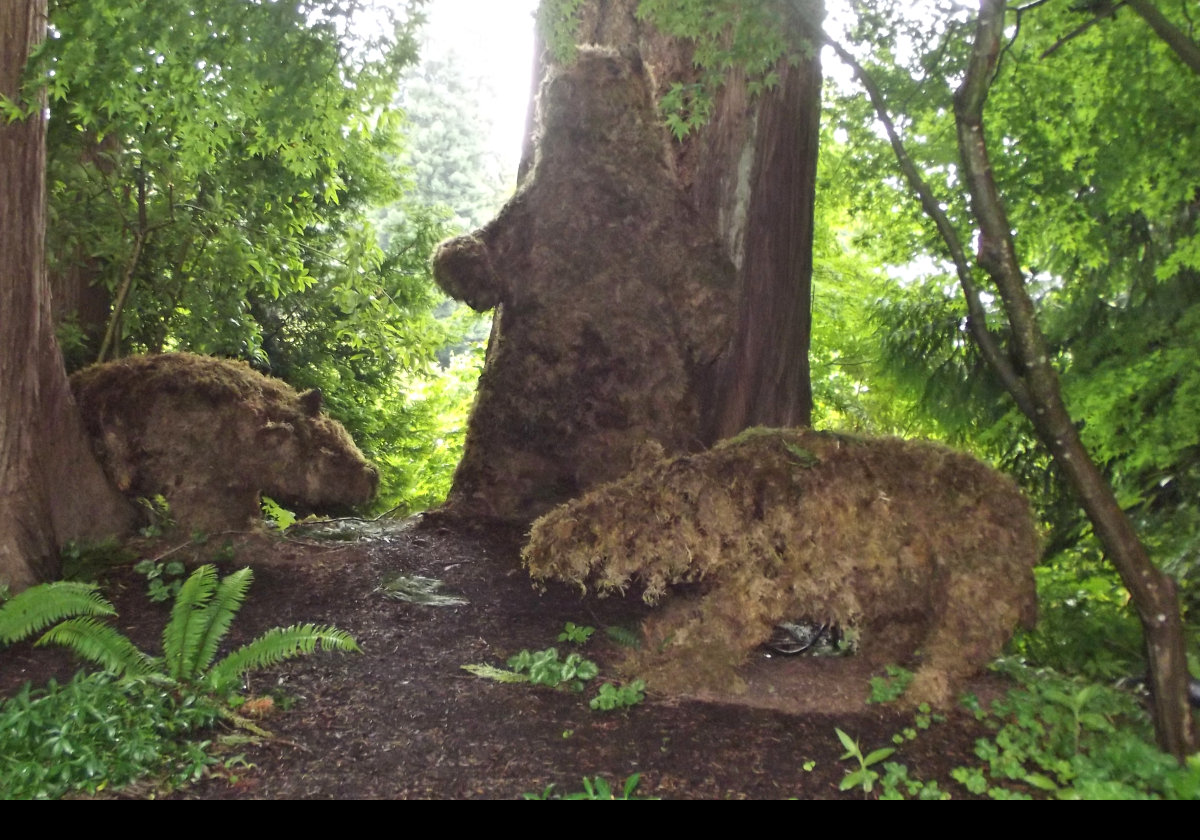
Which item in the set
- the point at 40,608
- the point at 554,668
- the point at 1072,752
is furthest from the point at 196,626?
the point at 1072,752

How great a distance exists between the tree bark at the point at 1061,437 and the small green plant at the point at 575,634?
7.95 ft

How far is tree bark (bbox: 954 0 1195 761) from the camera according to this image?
3.64 m

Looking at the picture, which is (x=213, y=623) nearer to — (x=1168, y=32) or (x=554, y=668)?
(x=554, y=668)

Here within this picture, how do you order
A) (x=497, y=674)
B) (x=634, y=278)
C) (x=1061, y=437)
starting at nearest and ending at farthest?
1. (x=1061, y=437)
2. (x=497, y=674)
3. (x=634, y=278)

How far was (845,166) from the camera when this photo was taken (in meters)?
6.76

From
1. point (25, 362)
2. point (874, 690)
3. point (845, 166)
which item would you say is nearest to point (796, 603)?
point (874, 690)

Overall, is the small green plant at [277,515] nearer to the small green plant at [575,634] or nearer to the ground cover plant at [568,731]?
the ground cover plant at [568,731]

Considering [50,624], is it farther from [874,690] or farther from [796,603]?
[874,690]

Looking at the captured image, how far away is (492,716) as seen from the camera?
13.2 ft

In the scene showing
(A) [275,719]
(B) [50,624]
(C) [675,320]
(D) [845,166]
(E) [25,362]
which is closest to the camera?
(A) [275,719]

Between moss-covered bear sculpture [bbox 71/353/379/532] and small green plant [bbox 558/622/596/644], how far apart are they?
90.7 inches

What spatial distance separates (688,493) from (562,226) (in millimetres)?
2719

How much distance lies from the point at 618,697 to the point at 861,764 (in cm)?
109

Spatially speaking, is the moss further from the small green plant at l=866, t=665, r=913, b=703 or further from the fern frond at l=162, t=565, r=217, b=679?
the fern frond at l=162, t=565, r=217, b=679
